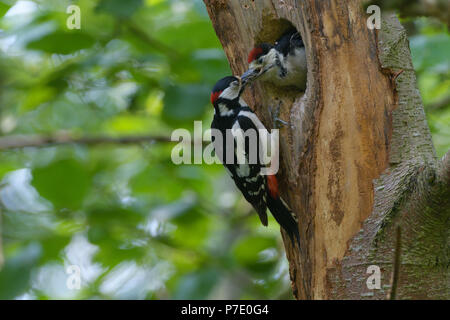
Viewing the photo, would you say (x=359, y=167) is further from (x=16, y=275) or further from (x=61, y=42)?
Answer: (x=16, y=275)

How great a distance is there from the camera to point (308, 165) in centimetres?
238

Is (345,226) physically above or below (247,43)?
below

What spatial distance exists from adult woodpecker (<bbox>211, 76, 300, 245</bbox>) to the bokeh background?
0.30 meters

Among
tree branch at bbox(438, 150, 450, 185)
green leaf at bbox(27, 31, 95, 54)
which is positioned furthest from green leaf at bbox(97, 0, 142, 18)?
tree branch at bbox(438, 150, 450, 185)

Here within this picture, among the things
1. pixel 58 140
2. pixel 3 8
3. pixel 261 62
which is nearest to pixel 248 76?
pixel 261 62

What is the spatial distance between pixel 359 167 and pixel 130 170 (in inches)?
140

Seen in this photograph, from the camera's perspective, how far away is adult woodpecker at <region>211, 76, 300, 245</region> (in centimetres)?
280

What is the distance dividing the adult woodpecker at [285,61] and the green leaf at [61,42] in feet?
4.38

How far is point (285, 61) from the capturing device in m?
3.20

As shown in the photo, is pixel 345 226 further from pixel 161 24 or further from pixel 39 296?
pixel 39 296

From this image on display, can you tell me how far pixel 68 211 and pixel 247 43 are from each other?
6.29 ft

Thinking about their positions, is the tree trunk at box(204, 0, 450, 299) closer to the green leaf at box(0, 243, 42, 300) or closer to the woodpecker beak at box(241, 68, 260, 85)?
the woodpecker beak at box(241, 68, 260, 85)

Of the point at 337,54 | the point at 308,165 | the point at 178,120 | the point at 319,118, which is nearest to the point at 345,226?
the point at 308,165

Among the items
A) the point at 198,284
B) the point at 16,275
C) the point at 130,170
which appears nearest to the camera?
the point at 16,275
